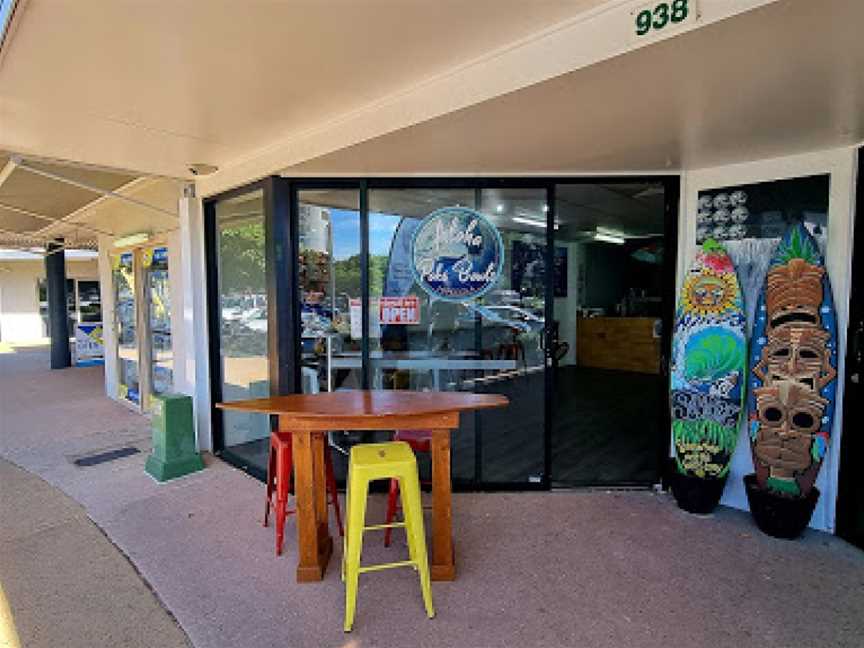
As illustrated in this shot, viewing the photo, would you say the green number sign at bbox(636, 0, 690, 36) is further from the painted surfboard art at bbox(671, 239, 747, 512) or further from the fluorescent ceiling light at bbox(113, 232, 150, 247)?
the fluorescent ceiling light at bbox(113, 232, 150, 247)

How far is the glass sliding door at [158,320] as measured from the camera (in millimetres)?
5352

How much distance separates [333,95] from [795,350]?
3043mm

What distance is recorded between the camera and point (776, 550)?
8.89 ft

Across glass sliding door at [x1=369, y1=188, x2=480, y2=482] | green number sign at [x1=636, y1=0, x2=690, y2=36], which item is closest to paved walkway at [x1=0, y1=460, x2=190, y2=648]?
glass sliding door at [x1=369, y1=188, x2=480, y2=482]

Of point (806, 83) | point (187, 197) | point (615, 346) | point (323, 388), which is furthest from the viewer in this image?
point (615, 346)

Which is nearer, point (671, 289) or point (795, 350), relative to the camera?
point (795, 350)

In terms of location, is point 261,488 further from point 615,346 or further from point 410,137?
point 615,346

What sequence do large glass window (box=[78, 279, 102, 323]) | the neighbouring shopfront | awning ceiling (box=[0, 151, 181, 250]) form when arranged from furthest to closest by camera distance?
large glass window (box=[78, 279, 102, 323]) < the neighbouring shopfront < awning ceiling (box=[0, 151, 181, 250])

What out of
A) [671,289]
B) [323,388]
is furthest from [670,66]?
[323,388]

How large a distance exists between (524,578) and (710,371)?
5.93ft

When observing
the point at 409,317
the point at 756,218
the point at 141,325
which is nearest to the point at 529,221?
the point at 409,317

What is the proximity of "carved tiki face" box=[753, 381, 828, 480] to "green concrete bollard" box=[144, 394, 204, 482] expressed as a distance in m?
4.12

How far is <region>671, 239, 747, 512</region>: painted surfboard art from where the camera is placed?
3.08 metres

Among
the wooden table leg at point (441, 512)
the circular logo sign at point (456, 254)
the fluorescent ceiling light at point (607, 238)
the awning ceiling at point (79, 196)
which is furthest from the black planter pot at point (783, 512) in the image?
the fluorescent ceiling light at point (607, 238)
